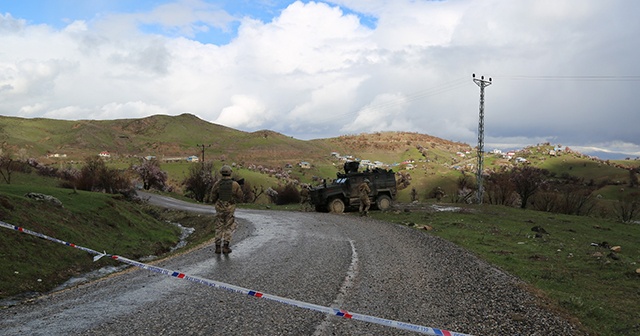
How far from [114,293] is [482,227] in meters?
17.7

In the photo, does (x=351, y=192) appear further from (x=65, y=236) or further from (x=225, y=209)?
(x=225, y=209)

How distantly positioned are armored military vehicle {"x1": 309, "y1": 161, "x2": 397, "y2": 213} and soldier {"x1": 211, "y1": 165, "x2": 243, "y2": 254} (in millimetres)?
17223

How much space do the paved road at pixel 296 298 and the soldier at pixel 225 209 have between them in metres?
0.50

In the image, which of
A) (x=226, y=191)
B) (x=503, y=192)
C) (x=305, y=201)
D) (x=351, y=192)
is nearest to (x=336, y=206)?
(x=351, y=192)

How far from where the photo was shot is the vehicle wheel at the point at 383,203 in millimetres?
29844

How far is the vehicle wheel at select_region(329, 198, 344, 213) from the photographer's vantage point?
94.9 feet

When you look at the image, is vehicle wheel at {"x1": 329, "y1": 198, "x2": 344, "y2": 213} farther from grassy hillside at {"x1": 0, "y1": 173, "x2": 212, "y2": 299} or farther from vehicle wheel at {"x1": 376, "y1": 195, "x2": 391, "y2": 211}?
grassy hillside at {"x1": 0, "y1": 173, "x2": 212, "y2": 299}

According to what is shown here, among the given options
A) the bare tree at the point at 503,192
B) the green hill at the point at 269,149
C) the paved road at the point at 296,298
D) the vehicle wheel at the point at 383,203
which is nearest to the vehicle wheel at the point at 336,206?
the vehicle wheel at the point at 383,203

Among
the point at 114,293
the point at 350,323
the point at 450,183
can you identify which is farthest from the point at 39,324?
the point at 450,183

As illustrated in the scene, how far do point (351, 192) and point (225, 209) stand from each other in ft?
58.0

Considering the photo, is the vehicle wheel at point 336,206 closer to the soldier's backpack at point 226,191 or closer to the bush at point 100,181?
the soldier's backpack at point 226,191

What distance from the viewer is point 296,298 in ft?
24.3

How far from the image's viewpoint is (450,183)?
69.4m

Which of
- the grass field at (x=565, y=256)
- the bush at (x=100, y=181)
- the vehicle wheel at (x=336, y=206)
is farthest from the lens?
the bush at (x=100, y=181)
